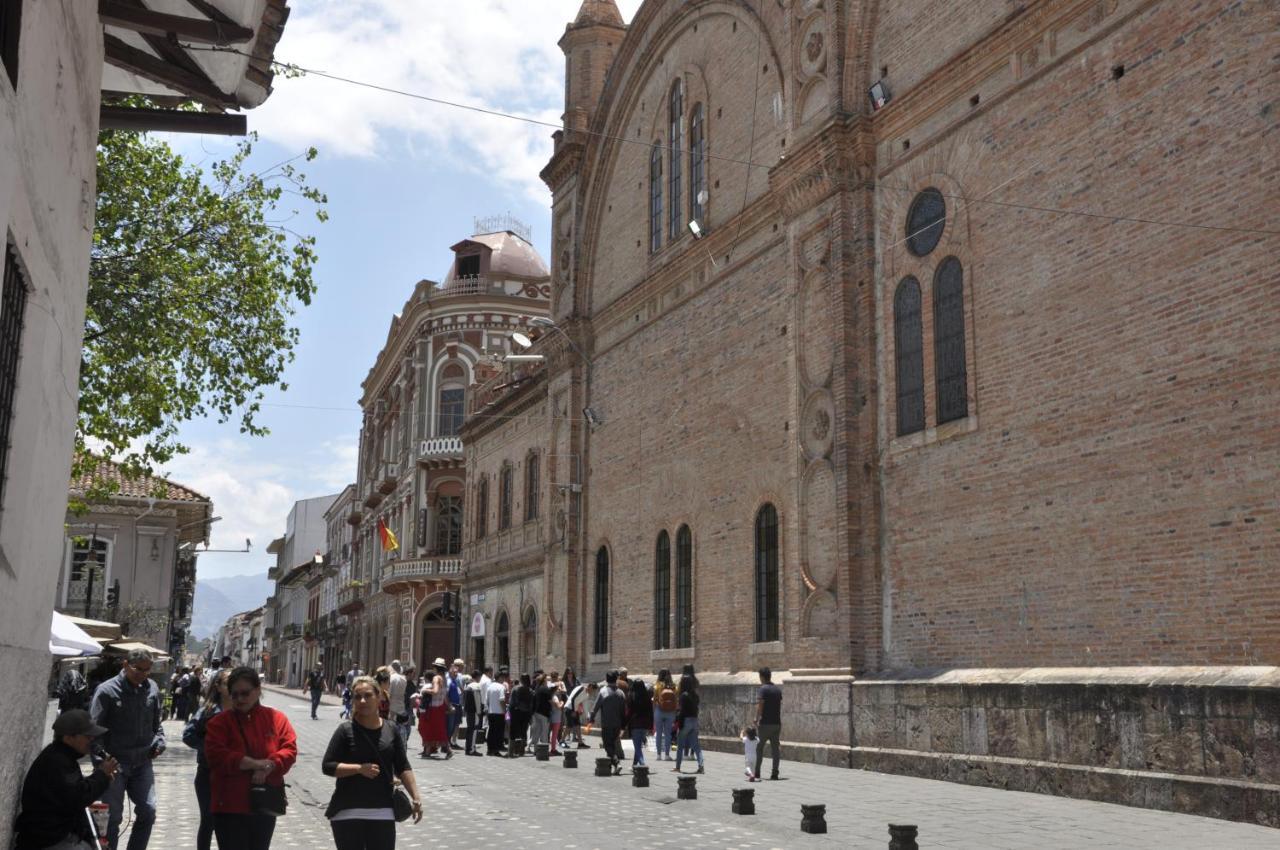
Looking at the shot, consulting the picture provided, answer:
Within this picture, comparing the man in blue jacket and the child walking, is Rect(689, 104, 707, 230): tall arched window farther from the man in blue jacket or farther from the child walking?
the man in blue jacket

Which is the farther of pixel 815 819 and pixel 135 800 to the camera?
Answer: pixel 815 819

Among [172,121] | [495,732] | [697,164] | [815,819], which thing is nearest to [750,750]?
[815,819]

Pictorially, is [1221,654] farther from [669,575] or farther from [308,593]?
[308,593]

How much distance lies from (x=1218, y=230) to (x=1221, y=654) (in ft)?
13.5

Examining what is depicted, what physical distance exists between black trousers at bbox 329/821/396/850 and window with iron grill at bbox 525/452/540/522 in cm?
2690

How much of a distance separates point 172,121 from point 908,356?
1098cm

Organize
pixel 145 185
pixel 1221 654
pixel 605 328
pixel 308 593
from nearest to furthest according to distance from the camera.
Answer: pixel 1221 654 → pixel 145 185 → pixel 605 328 → pixel 308 593

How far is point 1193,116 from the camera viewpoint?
13.0 meters

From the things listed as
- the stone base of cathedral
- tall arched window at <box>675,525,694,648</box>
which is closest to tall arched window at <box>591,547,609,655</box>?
tall arched window at <box>675,525,694,648</box>

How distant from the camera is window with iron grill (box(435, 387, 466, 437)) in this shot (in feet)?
164

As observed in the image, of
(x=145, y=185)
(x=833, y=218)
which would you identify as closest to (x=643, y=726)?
(x=833, y=218)

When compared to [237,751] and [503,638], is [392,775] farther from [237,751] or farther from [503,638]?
[503,638]

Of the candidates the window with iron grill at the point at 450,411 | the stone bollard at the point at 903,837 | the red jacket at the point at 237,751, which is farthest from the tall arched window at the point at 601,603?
the window with iron grill at the point at 450,411

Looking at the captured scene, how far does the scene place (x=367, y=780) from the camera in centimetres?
627
